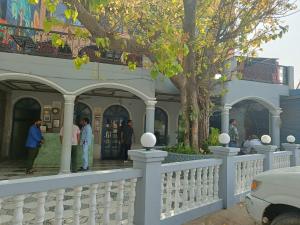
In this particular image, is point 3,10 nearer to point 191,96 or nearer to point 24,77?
point 24,77

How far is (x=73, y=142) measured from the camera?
9875mm

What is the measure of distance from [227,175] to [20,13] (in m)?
11.8

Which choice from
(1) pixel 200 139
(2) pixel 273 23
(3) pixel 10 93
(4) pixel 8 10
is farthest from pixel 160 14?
(3) pixel 10 93

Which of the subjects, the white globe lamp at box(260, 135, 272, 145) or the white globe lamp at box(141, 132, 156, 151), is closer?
the white globe lamp at box(141, 132, 156, 151)

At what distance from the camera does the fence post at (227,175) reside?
19.0 feet

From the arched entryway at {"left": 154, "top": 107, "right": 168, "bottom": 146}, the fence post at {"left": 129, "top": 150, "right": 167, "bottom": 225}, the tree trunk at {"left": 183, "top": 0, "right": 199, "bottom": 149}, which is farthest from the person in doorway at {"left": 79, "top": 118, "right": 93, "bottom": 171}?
the arched entryway at {"left": 154, "top": 107, "right": 168, "bottom": 146}

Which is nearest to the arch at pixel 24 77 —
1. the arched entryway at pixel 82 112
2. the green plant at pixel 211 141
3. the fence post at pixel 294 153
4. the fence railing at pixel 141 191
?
the fence railing at pixel 141 191

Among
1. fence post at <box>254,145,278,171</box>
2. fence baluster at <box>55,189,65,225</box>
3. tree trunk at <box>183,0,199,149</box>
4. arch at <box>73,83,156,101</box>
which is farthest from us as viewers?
arch at <box>73,83,156,101</box>

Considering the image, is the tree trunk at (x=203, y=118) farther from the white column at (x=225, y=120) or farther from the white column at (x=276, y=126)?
the white column at (x=276, y=126)

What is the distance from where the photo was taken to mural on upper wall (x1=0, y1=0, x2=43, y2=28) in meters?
11.7

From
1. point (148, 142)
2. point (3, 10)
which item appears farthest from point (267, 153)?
point (3, 10)

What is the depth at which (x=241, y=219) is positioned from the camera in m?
5.29

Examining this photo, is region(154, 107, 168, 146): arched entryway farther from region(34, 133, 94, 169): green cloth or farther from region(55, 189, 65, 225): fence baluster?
region(55, 189, 65, 225): fence baluster

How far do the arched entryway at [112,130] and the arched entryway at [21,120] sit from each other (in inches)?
119
